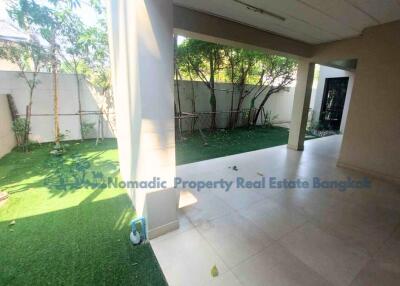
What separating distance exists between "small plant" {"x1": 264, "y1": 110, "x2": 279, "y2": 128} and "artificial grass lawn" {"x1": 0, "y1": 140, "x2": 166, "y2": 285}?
7132 mm

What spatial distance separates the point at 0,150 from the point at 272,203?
498cm

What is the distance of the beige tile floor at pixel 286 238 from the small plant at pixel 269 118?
545 centimetres

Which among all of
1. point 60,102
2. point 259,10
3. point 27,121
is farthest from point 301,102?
point 27,121

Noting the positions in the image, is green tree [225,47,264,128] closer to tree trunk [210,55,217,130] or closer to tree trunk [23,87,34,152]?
tree trunk [210,55,217,130]

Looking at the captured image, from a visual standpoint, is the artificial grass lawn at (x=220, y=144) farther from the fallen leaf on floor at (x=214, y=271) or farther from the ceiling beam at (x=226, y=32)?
the fallen leaf on floor at (x=214, y=271)

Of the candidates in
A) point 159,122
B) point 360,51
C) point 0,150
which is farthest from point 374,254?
point 0,150

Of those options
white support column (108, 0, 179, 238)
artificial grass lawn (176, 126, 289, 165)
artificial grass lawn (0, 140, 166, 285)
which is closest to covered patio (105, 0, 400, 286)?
white support column (108, 0, 179, 238)

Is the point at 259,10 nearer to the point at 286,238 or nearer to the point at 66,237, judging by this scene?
the point at 286,238

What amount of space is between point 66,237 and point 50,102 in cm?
432

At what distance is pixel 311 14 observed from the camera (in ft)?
8.51

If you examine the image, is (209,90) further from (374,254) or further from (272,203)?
(374,254)

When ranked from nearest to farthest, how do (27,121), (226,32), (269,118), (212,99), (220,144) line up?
(226,32), (27,121), (220,144), (212,99), (269,118)

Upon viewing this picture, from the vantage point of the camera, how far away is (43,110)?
4637mm

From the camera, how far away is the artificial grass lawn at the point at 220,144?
4168 millimetres
